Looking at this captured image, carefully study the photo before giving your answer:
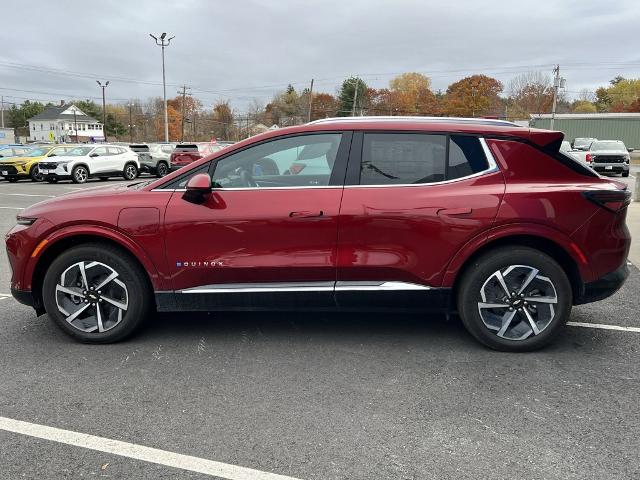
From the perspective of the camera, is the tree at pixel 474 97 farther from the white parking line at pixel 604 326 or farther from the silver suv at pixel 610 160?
the white parking line at pixel 604 326

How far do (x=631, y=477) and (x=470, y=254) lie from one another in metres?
1.74

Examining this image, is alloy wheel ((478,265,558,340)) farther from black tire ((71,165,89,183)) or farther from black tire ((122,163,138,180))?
black tire ((122,163,138,180))

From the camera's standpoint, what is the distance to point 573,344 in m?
4.18

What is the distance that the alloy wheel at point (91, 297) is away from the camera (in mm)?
4051

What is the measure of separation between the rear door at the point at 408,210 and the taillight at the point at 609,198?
0.64 metres

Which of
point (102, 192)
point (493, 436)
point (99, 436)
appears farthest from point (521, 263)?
point (102, 192)

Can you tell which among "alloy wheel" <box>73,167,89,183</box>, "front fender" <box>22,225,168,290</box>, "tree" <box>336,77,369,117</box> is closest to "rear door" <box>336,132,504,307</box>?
"front fender" <box>22,225,168,290</box>

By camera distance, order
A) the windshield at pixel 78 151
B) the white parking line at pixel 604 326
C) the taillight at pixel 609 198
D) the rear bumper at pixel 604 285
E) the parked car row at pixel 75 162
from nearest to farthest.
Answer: the taillight at pixel 609 198, the rear bumper at pixel 604 285, the white parking line at pixel 604 326, the parked car row at pixel 75 162, the windshield at pixel 78 151

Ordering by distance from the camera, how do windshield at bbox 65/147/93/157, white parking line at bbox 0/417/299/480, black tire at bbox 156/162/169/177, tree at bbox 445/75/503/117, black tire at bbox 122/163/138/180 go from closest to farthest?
white parking line at bbox 0/417/299/480, windshield at bbox 65/147/93/157, black tire at bbox 122/163/138/180, black tire at bbox 156/162/169/177, tree at bbox 445/75/503/117

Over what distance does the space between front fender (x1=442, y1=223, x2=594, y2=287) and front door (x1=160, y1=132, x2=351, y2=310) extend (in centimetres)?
91

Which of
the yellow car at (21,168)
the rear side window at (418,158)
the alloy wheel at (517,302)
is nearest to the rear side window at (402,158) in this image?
the rear side window at (418,158)

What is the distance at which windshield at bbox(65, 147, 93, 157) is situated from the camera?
75.0 ft

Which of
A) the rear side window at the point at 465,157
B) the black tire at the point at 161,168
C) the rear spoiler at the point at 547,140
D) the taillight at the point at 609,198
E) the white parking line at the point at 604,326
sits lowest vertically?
the white parking line at the point at 604,326

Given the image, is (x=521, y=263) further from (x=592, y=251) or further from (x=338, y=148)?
(x=338, y=148)
